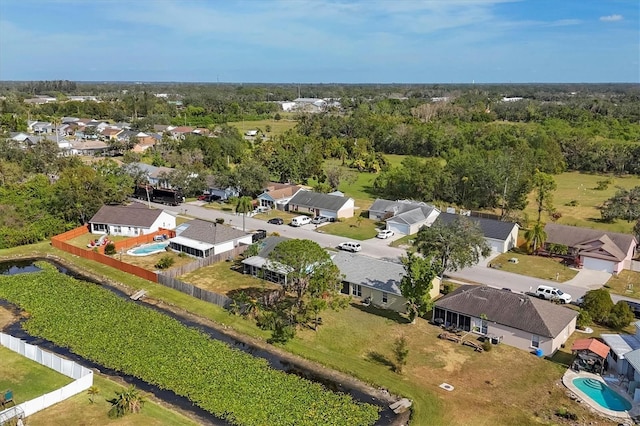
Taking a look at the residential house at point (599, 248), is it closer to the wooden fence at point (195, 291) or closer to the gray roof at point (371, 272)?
the gray roof at point (371, 272)

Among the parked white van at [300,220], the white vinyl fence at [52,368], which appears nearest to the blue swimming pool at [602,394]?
the white vinyl fence at [52,368]

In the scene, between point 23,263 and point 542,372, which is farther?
point 23,263

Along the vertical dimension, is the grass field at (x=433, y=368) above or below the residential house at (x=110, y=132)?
below

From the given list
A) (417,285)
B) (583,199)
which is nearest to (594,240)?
(417,285)

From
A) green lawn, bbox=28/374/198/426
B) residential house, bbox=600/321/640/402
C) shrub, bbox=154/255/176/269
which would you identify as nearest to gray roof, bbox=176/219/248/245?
shrub, bbox=154/255/176/269

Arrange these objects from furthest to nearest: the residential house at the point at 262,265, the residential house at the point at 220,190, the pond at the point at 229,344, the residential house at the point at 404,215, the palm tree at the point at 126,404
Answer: the residential house at the point at 220,190
the residential house at the point at 404,215
the residential house at the point at 262,265
the pond at the point at 229,344
the palm tree at the point at 126,404

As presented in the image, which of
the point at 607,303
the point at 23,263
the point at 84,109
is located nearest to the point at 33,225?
the point at 23,263

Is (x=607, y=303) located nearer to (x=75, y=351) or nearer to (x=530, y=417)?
(x=530, y=417)

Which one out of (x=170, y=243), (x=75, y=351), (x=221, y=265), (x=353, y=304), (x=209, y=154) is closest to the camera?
(x=75, y=351)
